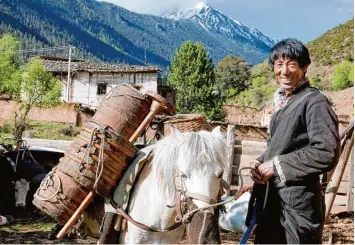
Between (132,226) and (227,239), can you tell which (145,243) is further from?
(227,239)

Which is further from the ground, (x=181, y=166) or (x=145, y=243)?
(x=181, y=166)

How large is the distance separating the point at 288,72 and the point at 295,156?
419mm

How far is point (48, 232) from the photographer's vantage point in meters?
6.45

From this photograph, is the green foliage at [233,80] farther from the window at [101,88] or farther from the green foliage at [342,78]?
the window at [101,88]

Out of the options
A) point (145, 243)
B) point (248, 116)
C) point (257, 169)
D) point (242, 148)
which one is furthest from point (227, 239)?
point (248, 116)

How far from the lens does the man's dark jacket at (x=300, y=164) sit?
6.59 feet

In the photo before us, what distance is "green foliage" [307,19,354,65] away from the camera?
176ft

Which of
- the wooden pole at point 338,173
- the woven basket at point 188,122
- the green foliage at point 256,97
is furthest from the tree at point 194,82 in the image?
the wooden pole at point 338,173

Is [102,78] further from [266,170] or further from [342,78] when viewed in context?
[266,170]

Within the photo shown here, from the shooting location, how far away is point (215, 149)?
9.89 ft

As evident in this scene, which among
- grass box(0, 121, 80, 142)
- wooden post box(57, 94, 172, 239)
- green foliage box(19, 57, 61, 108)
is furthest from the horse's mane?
green foliage box(19, 57, 61, 108)

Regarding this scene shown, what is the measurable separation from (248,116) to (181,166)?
38.0 metres

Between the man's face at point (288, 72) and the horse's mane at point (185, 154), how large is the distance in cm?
88

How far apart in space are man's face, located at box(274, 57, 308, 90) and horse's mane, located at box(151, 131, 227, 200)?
88 centimetres
